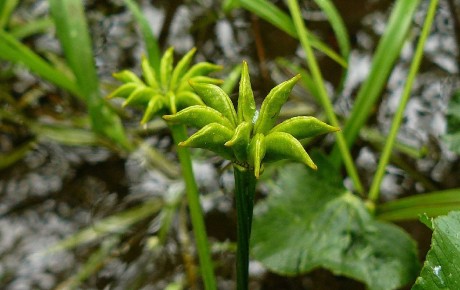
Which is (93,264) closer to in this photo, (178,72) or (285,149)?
(178,72)

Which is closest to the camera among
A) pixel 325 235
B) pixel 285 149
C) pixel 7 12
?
pixel 285 149

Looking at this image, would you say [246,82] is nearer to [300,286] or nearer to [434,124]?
[300,286]

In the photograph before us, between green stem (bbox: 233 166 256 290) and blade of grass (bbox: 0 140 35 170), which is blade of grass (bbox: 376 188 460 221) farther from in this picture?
blade of grass (bbox: 0 140 35 170)

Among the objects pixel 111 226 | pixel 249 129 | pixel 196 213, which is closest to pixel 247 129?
pixel 249 129

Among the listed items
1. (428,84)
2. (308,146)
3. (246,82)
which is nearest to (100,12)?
(308,146)

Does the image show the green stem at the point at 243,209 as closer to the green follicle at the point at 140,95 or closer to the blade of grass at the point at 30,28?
the green follicle at the point at 140,95

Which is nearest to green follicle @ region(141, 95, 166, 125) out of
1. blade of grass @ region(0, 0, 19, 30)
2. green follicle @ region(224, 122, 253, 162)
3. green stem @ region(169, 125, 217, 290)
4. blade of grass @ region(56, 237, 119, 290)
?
green stem @ region(169, 125, 217, 290)
